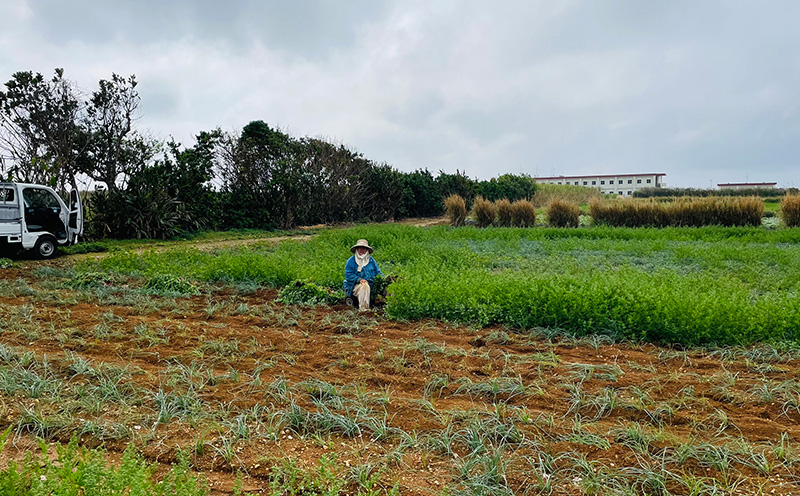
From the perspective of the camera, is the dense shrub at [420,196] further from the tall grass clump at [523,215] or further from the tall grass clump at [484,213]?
the tall grass clump at [523,215]

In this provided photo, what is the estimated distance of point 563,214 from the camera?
19.3 meters

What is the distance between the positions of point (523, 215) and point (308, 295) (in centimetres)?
1447

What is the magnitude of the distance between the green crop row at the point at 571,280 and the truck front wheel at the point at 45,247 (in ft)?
8.45

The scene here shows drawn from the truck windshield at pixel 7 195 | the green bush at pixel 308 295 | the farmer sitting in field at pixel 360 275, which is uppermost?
the truck windshield at pixel 7 195

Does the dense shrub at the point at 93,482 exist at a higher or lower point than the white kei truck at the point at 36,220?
lower

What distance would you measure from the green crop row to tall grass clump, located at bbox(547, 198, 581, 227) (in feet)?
20.0

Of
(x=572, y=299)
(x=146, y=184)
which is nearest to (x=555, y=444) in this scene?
(x=572, y=299)

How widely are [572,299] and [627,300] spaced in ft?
1.74

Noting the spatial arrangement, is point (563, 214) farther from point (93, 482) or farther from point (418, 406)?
point (93, 482)

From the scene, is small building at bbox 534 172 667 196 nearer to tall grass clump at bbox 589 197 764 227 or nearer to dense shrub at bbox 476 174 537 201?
dense shrub at bbox 476 174 537 201

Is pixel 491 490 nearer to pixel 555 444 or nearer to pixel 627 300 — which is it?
pixel 555 444

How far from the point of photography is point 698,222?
59.9 feet

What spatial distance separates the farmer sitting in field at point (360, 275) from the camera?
6359mm

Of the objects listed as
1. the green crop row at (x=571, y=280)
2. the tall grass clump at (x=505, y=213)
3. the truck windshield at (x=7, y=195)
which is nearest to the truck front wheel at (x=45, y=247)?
the truck windshield at (x=7, y=195)
